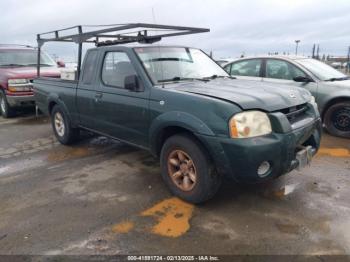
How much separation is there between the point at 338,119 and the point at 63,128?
5177 mm

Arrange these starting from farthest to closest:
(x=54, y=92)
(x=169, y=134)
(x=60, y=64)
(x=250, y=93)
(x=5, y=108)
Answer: (x=60, y=64) < (x=5, y=108) < (x=54, y=92) < (x=169, y=134) < (x=250, y=93)

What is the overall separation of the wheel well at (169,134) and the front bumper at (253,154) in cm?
21

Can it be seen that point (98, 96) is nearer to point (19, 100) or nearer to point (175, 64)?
point (175, 64)

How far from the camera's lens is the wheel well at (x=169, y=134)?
3.46 meters

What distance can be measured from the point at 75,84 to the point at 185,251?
3433 millimetres

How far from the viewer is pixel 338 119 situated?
246 inches

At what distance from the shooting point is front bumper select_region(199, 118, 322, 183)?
9.96ft

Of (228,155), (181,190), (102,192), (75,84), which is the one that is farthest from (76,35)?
(228,155)

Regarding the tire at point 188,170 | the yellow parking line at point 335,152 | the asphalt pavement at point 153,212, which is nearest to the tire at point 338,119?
the yellow parking line at point 335,152

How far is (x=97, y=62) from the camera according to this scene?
4.79m

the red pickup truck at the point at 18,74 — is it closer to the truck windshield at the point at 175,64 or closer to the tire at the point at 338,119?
the truck windshield at the point at 175,64

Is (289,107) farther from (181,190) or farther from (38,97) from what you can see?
(38,97)

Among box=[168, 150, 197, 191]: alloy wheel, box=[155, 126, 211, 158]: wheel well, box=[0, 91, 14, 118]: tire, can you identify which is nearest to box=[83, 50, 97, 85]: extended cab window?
box=[155, 126, 211, 158]: wheel well

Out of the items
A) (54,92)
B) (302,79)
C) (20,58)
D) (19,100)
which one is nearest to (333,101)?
(302,79)
